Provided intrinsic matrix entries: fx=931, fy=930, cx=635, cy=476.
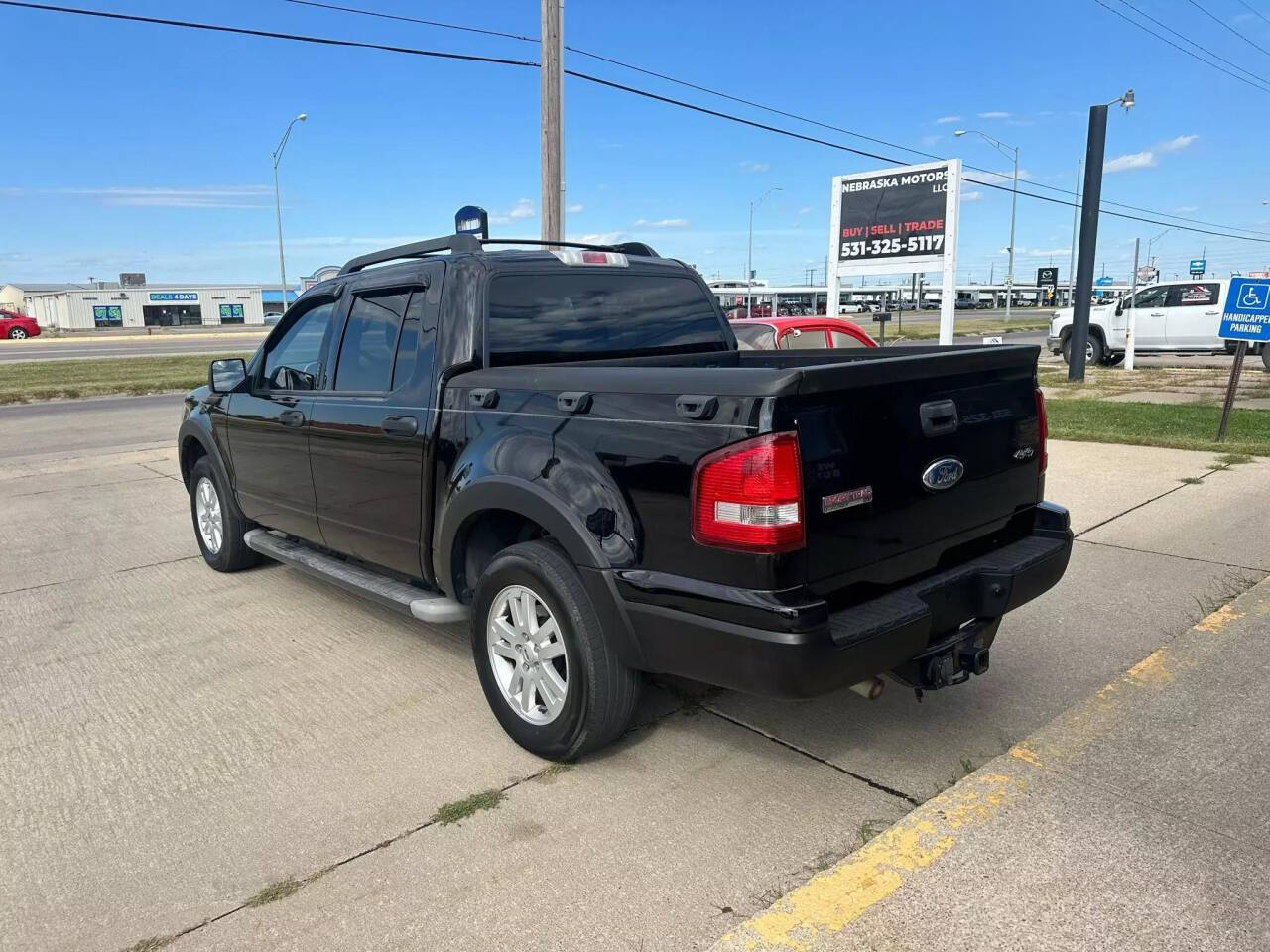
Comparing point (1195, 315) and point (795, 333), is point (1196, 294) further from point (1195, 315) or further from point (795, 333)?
point (795, 333)

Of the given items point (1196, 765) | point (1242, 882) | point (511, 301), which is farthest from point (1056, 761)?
point (511, 301)

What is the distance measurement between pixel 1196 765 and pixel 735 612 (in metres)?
1.90

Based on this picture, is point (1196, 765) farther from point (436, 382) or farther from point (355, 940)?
point (436, 382)

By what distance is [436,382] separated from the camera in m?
3.86

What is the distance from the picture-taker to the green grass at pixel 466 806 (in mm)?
3102

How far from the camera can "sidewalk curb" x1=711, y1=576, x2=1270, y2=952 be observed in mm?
2479

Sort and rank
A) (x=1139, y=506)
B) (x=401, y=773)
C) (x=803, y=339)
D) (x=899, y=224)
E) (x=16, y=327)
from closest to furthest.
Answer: (x=401, y=773) < (x=1139, y=506) < (x=803, y=339) < (x=899, y=224) < (x=16, y=327)

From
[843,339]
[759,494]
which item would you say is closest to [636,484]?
[759,494]

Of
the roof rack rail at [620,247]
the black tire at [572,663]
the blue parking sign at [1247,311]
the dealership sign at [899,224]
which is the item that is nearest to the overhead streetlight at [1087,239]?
the dealership sign at [899,224]

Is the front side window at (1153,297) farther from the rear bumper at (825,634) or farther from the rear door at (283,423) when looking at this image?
the rear door at (283,423)

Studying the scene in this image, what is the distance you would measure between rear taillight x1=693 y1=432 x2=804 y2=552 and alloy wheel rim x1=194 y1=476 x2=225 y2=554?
4295mm

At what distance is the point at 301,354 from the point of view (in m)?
4.99

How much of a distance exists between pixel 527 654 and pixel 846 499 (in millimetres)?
1341

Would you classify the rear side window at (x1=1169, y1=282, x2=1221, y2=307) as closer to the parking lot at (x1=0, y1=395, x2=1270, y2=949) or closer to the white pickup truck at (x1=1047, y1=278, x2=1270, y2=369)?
the white pickup truck at (x1=1047, y1=278, x2=1270, y2=369)
